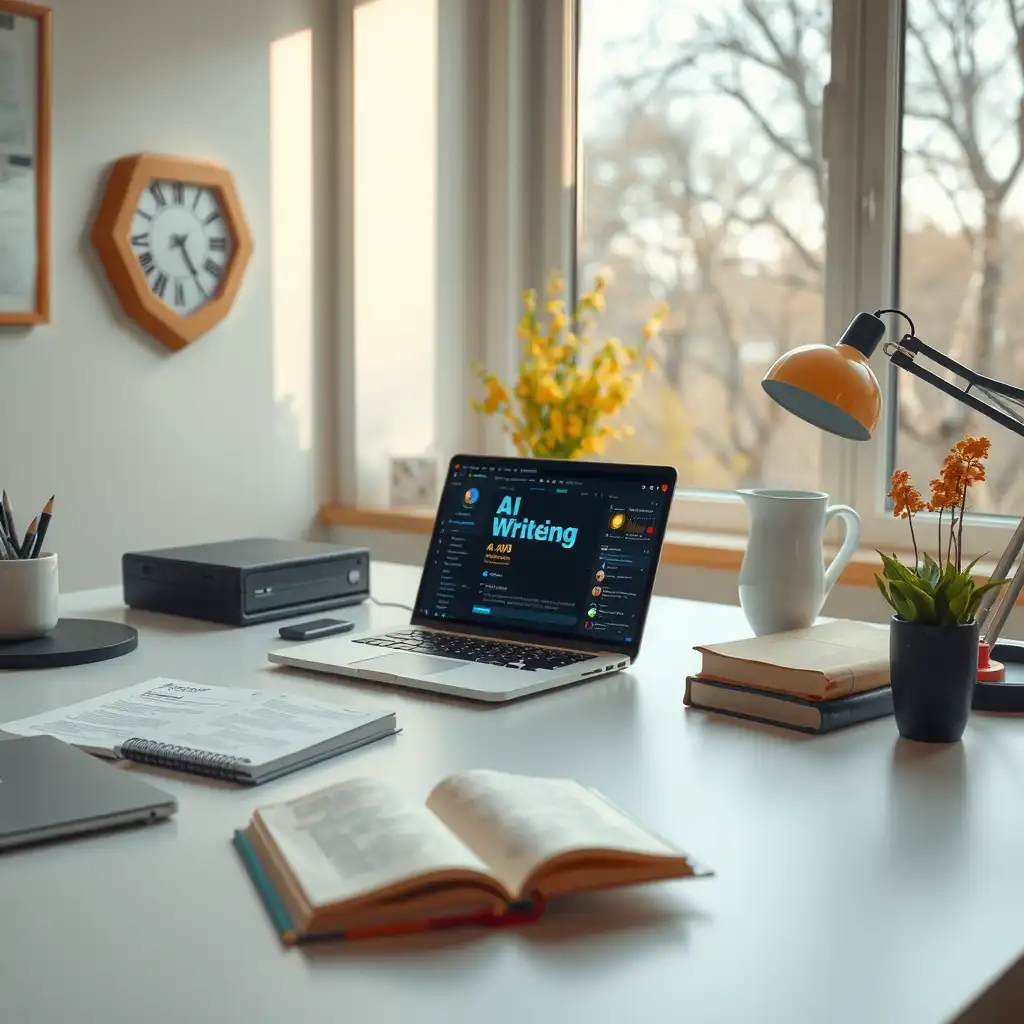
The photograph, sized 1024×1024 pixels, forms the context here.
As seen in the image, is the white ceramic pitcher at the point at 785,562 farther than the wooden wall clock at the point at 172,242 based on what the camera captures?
No

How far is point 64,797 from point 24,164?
199 cm

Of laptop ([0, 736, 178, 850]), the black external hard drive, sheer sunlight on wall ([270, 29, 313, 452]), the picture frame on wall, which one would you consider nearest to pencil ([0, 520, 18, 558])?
the black external hard drive

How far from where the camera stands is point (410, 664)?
1.44m

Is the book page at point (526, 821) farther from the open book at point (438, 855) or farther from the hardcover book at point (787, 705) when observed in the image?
the hardcover book at point (787, 705)

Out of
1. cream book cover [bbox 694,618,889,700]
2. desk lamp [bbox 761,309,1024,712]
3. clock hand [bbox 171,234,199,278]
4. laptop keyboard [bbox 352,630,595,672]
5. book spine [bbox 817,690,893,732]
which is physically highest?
clock hand [bbox 171,234,199,278]

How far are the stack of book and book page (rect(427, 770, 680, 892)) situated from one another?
35cm

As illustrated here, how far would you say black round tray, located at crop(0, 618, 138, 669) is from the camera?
4.91 feet

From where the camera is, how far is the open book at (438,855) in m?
0.78

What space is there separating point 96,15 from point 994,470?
6.81ft

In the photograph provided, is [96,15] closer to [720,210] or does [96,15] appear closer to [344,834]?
[720,210]

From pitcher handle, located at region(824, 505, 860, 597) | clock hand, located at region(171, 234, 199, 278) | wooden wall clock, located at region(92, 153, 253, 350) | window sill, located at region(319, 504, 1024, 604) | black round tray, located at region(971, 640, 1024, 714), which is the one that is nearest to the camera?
black round tray, located at region(971, 640, 1024, 714)

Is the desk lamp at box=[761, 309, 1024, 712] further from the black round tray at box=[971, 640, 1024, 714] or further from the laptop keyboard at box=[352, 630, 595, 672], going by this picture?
the laptop keyboard at box=[352, 630, 595, 672]

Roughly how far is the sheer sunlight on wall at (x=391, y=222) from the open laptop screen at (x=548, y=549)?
1.64 meters

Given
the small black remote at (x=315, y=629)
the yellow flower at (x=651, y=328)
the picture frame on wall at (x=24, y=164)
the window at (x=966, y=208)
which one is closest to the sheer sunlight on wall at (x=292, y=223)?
the picture frame on wall at (x=24, y=164)
